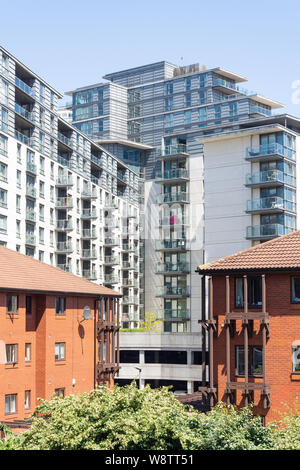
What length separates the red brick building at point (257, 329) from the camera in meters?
41.3

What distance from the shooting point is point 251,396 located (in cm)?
4150

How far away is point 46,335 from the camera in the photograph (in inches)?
2037

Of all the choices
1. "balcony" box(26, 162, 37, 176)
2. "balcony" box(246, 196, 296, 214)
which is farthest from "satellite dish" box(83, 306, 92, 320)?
"balcony" box(26, 162, 37, 176)

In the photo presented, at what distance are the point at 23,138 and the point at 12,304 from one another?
128 ft

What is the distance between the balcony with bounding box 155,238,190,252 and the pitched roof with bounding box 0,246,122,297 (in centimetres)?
3947

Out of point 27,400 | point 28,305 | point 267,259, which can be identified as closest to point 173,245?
point 28,305

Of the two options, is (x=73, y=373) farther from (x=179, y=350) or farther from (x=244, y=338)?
(x=179, y=350)

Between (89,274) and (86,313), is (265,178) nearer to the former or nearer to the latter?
(89,274)

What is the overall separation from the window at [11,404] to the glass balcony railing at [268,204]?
40.0 m

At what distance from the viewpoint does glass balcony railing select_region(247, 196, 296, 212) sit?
8044cm

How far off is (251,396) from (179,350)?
42.2m

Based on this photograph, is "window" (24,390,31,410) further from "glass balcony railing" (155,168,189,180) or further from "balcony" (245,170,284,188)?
"glass balcony railing" (155,168,189,180)
